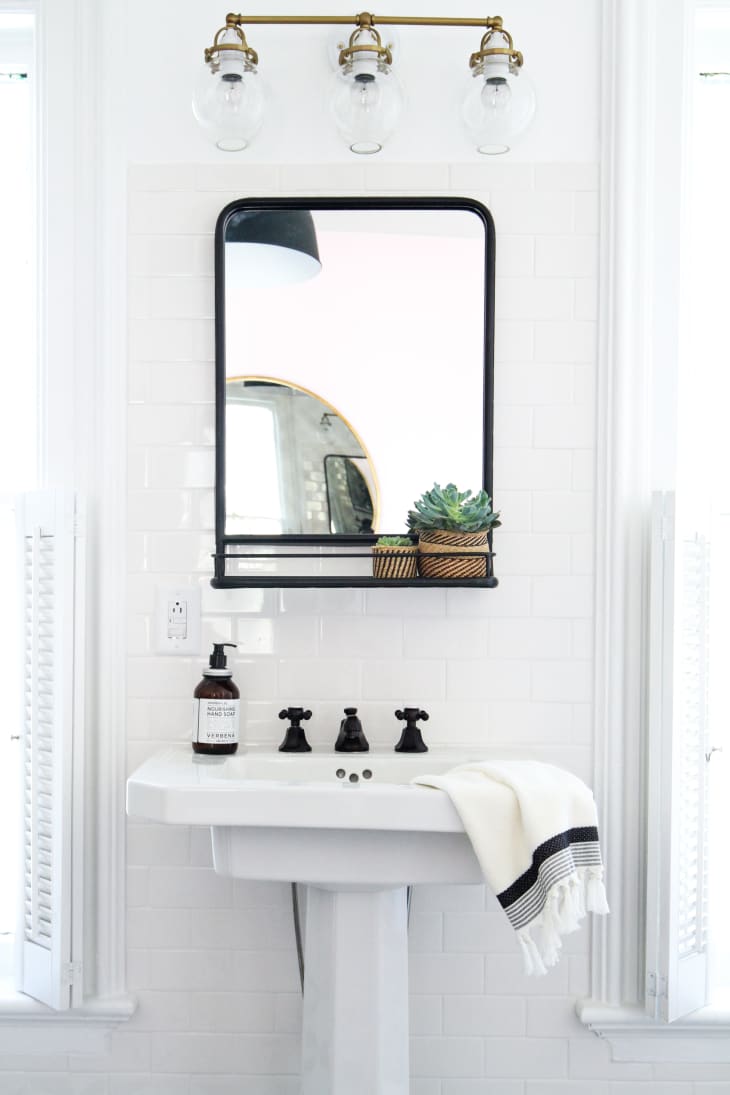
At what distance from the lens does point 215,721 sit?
72.4 inches

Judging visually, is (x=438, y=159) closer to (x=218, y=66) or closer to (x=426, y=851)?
(x=218, y=66)

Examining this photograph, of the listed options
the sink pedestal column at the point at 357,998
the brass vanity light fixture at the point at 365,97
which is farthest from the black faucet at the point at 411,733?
the brass vanity light fixture at the point at 365,97

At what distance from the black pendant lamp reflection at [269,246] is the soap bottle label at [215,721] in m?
0.83

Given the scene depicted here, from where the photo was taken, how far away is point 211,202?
1981 millimetres

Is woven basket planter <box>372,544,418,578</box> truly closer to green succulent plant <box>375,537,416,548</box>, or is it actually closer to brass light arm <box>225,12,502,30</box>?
green succulent plant <box>375,537,416,548</box>

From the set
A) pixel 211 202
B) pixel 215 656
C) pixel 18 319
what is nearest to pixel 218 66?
pixel 211 202

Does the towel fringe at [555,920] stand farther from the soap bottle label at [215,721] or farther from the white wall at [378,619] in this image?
the soap bottle label at [215,721]

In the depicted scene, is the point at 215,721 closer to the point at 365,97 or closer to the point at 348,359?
the point at 348,359

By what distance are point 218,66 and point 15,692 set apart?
1.31 metres

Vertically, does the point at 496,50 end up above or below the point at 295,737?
above

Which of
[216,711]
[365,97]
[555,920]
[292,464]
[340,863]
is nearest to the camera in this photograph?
[555,920]

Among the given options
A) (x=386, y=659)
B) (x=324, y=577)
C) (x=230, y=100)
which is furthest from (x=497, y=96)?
(x=386, y=659)

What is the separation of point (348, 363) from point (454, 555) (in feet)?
1.47

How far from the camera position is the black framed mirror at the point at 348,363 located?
76.8 inches
